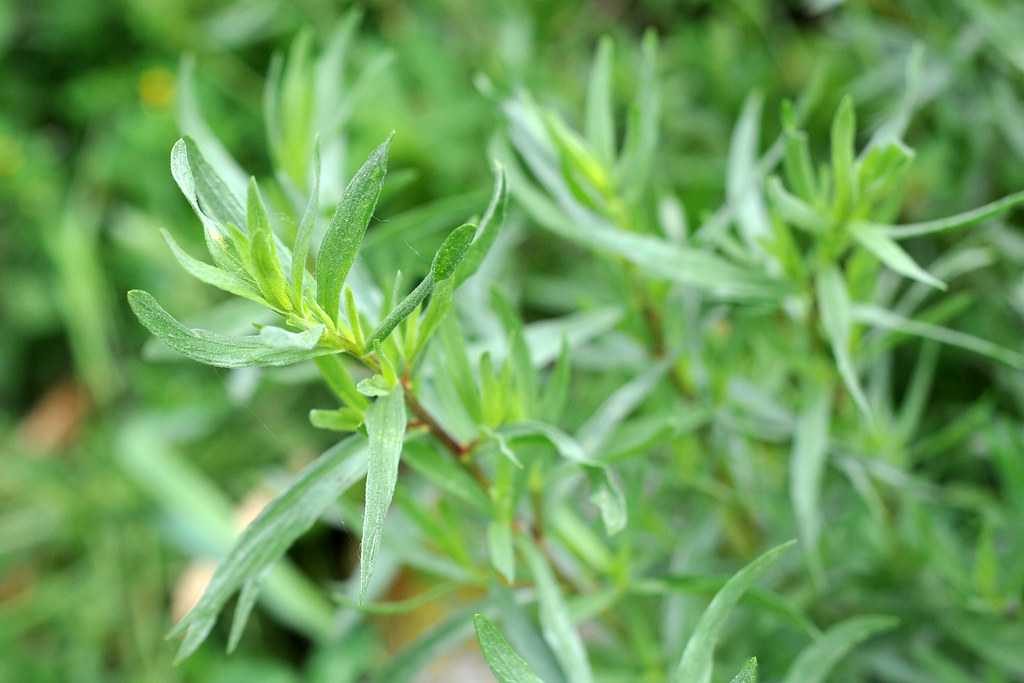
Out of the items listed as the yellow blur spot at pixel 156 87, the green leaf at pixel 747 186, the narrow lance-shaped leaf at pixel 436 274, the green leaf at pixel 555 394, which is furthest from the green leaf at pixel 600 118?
the yellow blur spot at pixel 156 87

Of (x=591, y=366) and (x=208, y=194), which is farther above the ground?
(x=208, y=194)

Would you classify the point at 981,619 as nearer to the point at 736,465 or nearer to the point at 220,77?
the point at 736,465

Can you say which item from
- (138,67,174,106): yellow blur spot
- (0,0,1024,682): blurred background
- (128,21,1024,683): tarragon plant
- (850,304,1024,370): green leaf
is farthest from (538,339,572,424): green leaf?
(138,67,174,106): yellow blur spot

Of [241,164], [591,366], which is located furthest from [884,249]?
[241,164]

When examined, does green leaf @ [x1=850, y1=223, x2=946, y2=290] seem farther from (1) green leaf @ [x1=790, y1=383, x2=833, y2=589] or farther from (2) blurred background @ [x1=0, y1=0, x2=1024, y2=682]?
(2) blurred background @ [x1=0, y1=0, x2=1024, y2=682]

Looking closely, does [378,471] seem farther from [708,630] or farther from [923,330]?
[923,330]

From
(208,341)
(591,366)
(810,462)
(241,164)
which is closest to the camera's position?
(208,341)

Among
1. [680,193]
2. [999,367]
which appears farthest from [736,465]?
[680,193]
